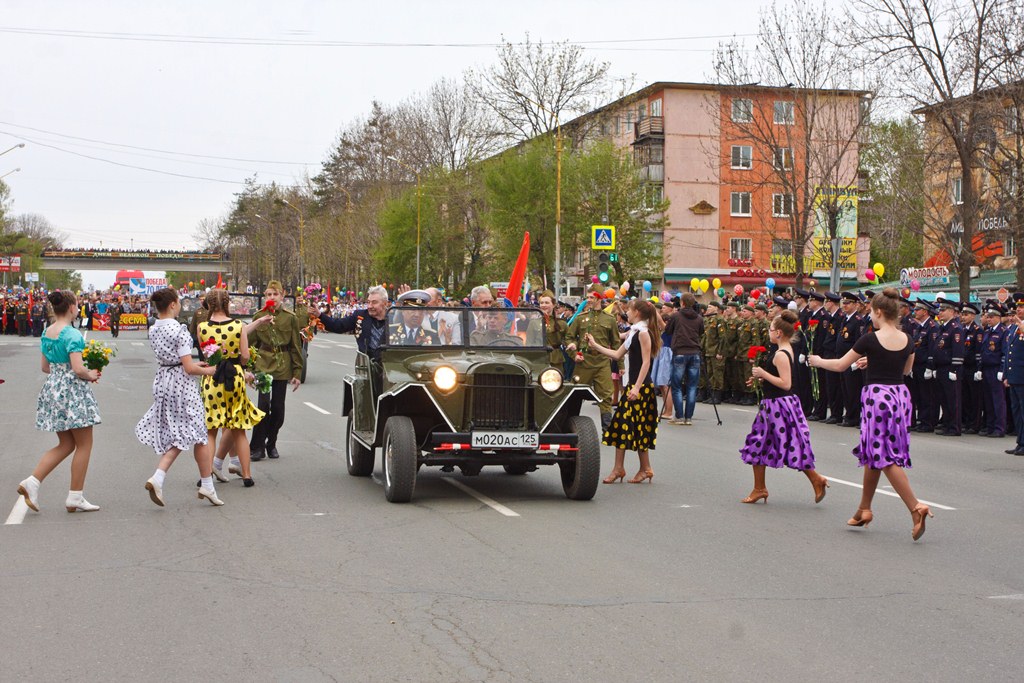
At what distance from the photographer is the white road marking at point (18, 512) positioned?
30.0 ft

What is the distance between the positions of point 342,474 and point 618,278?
45.6 metres

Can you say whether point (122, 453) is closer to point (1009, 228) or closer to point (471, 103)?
point (1009, 228)

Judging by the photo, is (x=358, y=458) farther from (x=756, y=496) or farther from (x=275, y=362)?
(x=756, y=496)

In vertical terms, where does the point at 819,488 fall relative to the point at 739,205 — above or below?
below

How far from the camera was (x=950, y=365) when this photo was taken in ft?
56.7

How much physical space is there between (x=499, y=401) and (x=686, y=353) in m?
9.23

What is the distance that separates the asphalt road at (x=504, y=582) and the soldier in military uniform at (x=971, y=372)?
597 centimetres

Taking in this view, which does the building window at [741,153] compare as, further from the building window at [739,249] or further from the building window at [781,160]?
the building window at [781,160]

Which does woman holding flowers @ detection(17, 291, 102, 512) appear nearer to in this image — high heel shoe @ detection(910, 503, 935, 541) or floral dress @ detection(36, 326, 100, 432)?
floral dress @ detection(36, 326, 100, 432)

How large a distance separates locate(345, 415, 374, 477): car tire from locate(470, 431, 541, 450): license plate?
2042 mm

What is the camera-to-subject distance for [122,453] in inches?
531

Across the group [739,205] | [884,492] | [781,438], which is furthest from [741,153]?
[781,438]

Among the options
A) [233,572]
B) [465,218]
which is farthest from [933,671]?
[465,218]

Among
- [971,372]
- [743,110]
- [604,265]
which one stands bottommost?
[971,372]
